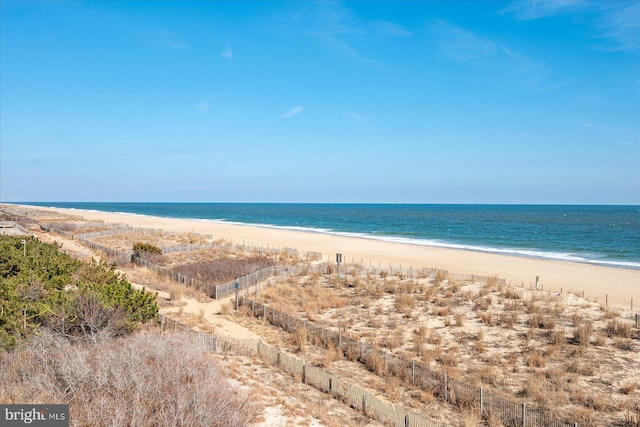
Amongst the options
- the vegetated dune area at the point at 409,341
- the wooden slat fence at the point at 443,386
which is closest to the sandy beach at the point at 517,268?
the vegetated dune area at the point at 409,341

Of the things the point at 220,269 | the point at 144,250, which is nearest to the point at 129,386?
the point at 220,269

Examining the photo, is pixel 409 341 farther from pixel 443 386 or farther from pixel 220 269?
pixel 220 269

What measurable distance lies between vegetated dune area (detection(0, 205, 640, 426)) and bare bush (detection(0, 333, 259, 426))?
2.43ft

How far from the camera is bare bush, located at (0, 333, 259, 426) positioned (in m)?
7.46

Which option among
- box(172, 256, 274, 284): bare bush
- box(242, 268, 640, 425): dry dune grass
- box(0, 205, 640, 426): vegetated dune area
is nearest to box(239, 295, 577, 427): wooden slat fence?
box(0, 205, 640, 426): vegetated dune area

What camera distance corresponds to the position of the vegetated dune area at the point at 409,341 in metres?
11.4

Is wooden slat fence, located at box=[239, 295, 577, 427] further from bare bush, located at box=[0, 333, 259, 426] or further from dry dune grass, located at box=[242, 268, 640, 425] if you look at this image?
bare bush, located at box=[0, 333, 259, 426]

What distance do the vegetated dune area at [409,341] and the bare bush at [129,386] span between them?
74 cm

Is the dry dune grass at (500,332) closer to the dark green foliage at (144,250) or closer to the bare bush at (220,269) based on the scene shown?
the bare bush at (220,269)

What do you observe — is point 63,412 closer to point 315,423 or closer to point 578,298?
point 315,423

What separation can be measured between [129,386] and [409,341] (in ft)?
38.1

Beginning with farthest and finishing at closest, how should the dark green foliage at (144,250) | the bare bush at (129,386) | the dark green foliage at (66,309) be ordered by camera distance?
the dark green foliage at (144,250), the dark green foliage at (66,309), the bare bush at (129,386)

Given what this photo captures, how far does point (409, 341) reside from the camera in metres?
17.1

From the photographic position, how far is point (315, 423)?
1002 centimetres
